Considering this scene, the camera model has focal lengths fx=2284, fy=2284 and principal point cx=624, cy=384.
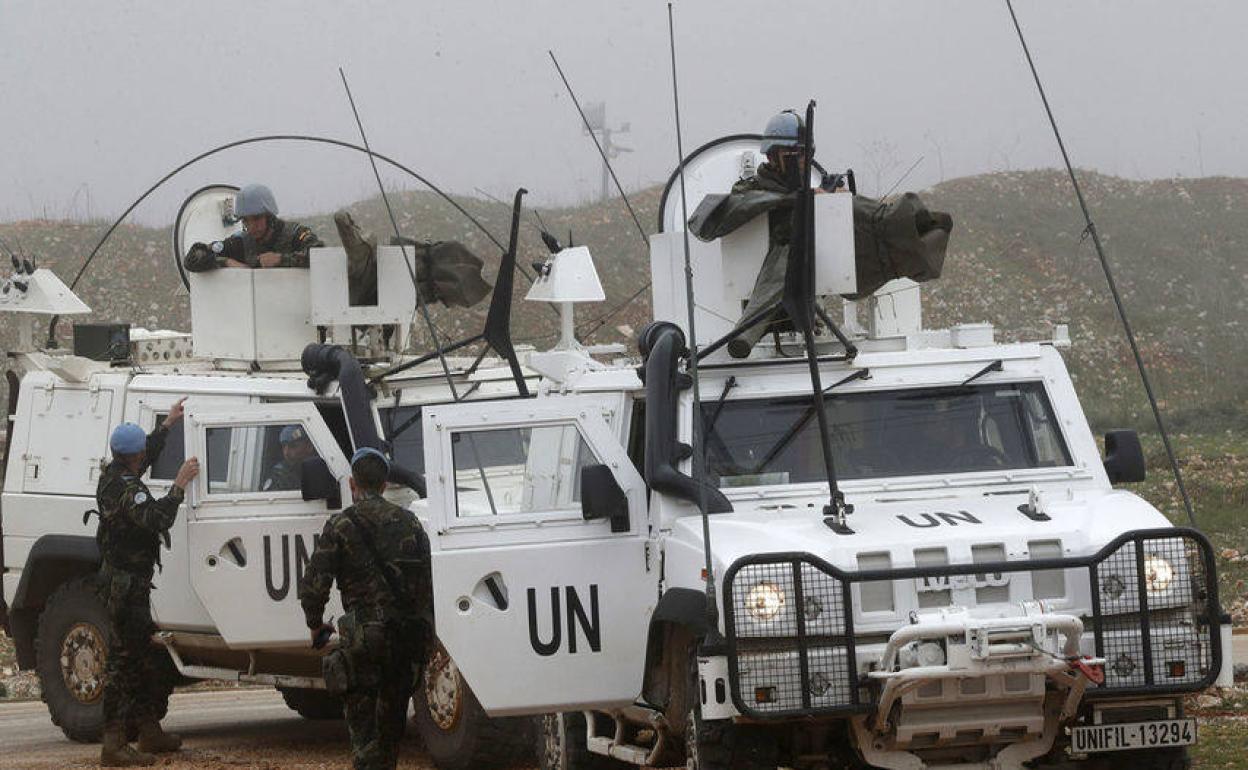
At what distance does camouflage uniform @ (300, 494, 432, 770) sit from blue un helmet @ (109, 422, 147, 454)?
2.93 metres

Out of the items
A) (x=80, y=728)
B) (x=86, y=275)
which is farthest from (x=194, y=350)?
(x=86, y=275)

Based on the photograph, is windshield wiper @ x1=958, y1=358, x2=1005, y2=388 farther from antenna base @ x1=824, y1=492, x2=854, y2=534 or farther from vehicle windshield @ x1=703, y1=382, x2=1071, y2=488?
antenna base @ x1=824, y1=492, x2=854, y2=534

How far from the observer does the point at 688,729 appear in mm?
8523

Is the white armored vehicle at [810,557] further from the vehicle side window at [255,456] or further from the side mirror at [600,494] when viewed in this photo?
the vehicle side window at [255,456]

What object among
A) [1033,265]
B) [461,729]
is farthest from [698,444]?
[1033,265]

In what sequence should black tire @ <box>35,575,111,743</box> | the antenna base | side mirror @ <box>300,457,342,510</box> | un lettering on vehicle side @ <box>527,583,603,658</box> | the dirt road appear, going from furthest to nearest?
black tire @ <box>35,575,111,743</box>
the dirt road
side mirror @ <box>300,457,342,510</box>
un lettering on vehicle side @ <box>527,583,603,658</box>
the antenna base

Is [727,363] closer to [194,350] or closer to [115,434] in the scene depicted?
[115,434]

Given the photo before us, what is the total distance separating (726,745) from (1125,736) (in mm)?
1448

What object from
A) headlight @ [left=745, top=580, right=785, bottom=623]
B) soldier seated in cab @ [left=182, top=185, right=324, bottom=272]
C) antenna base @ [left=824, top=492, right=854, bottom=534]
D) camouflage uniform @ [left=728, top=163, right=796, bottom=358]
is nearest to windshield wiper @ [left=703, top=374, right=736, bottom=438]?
camouflage uniform @ [left=728, top=163, right=796, bottom=358]

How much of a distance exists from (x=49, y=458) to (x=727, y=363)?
5.87 meters

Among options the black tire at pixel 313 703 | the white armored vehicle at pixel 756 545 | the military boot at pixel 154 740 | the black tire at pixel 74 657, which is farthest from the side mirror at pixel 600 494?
the black tire at pixel 74 657

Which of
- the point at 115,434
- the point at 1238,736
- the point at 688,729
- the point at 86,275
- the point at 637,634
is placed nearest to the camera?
the point at 688,729

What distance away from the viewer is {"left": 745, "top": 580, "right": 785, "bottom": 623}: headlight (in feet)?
26.5

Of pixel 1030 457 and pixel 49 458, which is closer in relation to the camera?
pixel 1030 457
